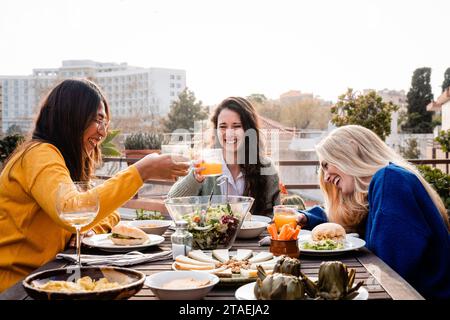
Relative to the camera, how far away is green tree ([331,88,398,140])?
8.48 m

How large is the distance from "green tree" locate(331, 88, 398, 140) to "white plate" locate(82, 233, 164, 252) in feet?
22.7

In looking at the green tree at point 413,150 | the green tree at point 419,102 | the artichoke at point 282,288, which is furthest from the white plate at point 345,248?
the green tree at point 419,102

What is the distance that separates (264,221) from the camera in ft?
8.27

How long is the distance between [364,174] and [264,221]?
573mm

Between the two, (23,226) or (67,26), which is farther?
(67,26)

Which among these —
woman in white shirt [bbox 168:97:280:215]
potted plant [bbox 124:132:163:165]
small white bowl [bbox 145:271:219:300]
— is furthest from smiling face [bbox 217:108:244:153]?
potted plant [bbox 124:132:163:165]

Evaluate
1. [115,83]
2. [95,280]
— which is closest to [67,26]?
[95,280]

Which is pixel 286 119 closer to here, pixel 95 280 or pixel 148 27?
pixel 148 27

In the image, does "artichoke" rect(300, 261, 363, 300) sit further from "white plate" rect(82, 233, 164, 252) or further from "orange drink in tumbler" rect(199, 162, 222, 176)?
"orange drink in tumbler" rect(199, 162, 222, 176)

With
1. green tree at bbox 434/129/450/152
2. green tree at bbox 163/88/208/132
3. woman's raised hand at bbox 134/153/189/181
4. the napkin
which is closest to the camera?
the napkin

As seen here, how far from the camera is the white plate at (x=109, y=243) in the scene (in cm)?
190

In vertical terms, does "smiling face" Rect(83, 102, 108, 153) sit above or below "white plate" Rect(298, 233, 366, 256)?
above

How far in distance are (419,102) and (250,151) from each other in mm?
31457

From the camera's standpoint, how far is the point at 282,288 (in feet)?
3.59
